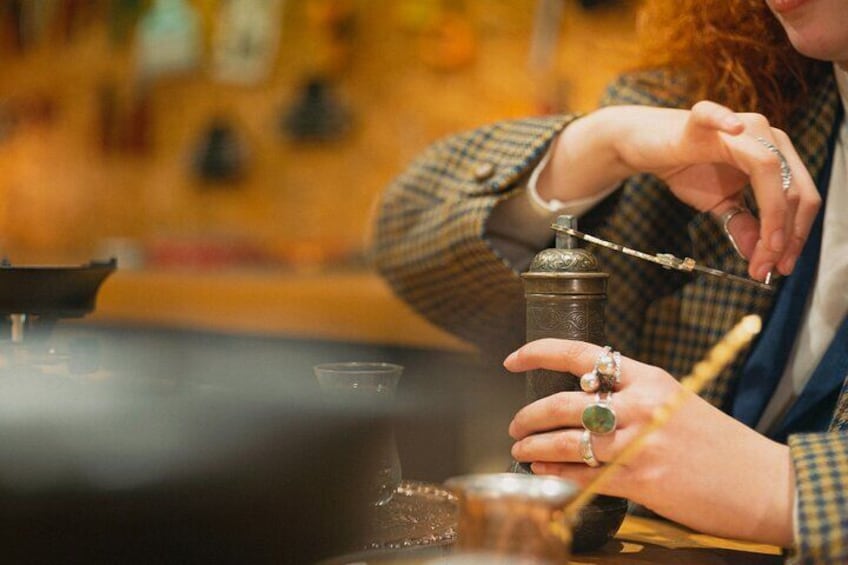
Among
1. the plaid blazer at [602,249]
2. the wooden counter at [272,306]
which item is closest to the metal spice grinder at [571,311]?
the plaid blazer at [602,249]

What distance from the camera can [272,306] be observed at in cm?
329

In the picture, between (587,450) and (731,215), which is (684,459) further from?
(731,215)

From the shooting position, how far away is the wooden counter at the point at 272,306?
2.94 m

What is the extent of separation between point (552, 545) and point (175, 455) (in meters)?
0.30

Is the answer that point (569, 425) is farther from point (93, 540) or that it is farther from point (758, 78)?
point (758, 78)

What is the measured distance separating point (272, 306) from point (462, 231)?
2004 mm

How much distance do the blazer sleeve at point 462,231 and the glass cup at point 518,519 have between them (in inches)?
29.1

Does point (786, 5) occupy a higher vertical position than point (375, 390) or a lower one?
higher

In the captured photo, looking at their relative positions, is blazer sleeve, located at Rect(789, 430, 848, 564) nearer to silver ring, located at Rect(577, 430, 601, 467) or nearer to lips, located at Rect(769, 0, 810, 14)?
silver ring, located at Rect(577, 430, 601, 467)

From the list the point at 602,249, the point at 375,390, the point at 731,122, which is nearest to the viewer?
the point at 375,390

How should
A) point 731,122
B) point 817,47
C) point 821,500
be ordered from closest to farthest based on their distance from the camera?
1. point 821,500
2. point 731,122
3. point 817,47

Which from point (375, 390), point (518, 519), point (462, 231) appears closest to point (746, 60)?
point (462, 231)

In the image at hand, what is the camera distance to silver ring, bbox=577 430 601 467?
0.83m

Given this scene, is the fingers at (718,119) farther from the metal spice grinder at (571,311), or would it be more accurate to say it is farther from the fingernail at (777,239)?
the metal spice grinder at (571,311)
